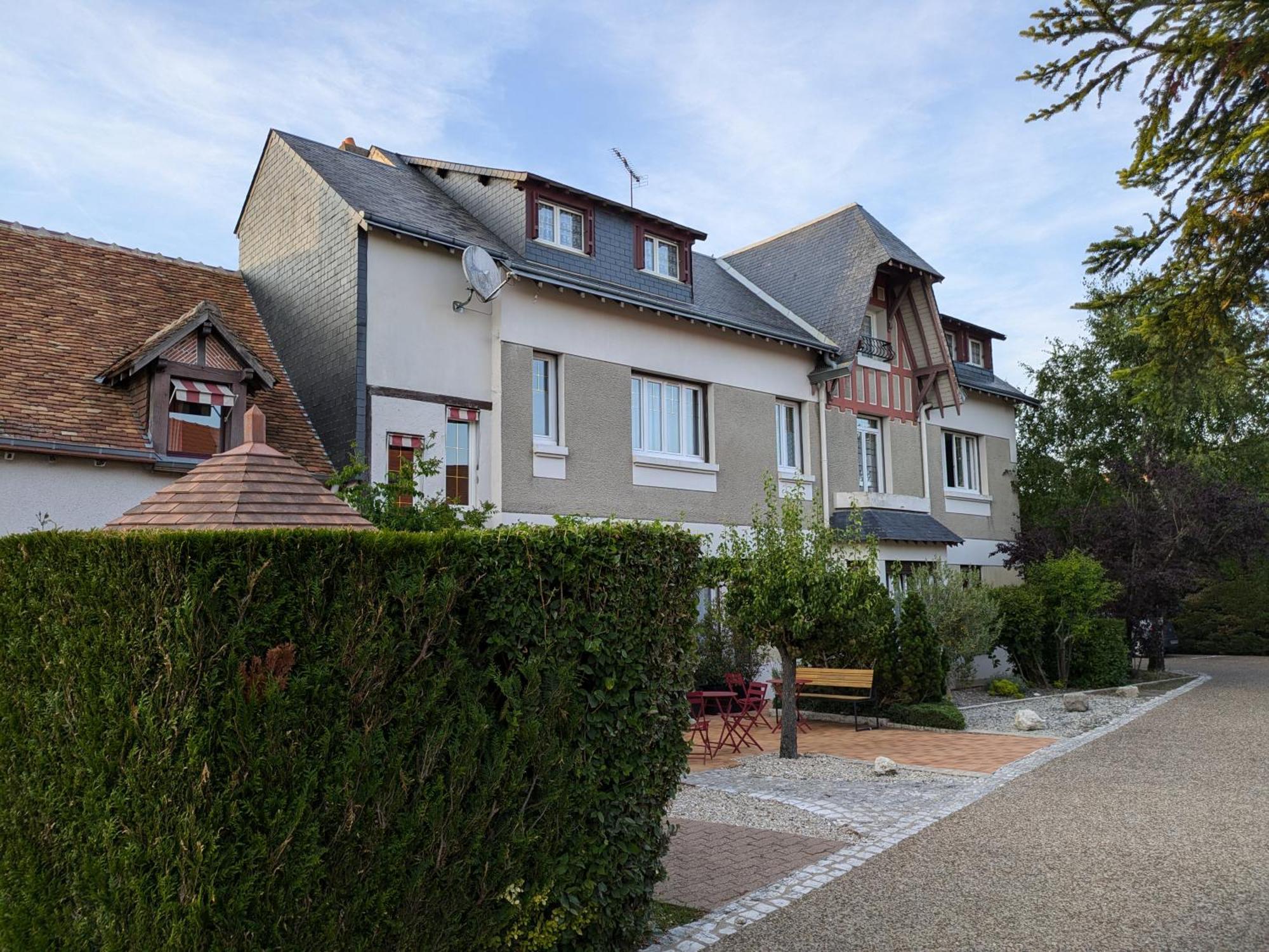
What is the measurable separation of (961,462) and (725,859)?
20.2 metres

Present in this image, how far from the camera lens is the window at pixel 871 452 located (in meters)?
22.1

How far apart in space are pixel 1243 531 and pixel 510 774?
21.9m

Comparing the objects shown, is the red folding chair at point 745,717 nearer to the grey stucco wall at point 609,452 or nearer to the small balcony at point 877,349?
the grey stucco wall at point 609,452

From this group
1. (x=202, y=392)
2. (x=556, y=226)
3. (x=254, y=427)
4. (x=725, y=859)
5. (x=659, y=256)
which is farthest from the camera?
(x=659, y=256)

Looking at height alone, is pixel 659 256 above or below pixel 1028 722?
above

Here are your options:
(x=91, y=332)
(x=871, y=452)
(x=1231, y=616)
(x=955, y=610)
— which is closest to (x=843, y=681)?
(x=955, y=610)

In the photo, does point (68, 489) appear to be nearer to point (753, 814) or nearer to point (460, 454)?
point (460, 454)

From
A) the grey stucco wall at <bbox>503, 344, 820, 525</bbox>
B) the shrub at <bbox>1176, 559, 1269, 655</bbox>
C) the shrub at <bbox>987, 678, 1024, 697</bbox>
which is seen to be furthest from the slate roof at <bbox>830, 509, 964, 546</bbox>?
the shrub at <bbox>1176, 559, 1269, 655</bbox>

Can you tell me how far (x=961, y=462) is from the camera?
25.5 m

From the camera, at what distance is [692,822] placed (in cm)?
864

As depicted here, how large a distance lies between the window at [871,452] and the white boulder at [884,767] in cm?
1156

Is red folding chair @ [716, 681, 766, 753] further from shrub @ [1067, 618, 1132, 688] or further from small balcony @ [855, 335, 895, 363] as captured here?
small balcony @ [855, 335, 895, 363]

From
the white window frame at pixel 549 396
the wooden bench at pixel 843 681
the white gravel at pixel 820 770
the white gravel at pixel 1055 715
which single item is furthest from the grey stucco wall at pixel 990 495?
the white gravel at pixel 820 770

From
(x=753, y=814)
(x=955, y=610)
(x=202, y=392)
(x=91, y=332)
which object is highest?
(x=91, y=332)
